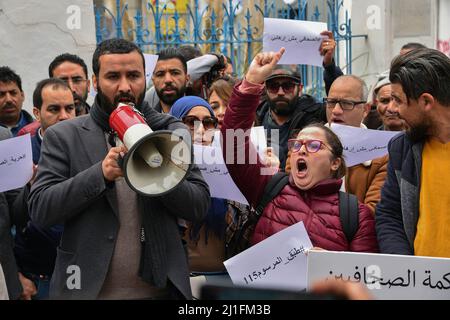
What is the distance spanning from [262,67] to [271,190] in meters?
0.65

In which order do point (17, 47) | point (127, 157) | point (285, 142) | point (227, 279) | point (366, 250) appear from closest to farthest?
1. point (127, 157)
2. point (366, 250)
3. point (227, 279)
4. point (285, 142)
5. point (17, 47)

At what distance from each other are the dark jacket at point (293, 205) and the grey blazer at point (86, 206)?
0.46 m

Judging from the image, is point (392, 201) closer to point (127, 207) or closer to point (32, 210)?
point (127, 207)

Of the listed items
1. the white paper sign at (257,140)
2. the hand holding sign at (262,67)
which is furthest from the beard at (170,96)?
the hand holding sign at (262,67)

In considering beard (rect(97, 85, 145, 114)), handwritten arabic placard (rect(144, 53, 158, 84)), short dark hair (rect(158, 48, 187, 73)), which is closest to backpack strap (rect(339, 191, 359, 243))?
beard (rect(97, 85, 145, 114))

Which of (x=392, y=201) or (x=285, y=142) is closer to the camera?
(x=392, y=201)

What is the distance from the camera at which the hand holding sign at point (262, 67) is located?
12.5 feet

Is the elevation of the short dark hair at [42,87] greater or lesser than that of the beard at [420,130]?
greater

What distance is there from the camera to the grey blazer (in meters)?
3.40

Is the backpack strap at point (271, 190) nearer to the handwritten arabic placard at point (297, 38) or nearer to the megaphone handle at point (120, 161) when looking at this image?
the megaphone handle at point (120, 161)

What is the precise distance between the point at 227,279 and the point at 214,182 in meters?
0.54

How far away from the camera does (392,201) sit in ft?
12.2

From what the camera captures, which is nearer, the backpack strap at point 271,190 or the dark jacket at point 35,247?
the backpack strap at point 271,190

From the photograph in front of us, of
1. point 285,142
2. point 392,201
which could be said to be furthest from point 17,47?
point 392,201
